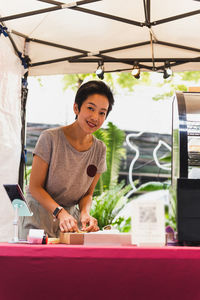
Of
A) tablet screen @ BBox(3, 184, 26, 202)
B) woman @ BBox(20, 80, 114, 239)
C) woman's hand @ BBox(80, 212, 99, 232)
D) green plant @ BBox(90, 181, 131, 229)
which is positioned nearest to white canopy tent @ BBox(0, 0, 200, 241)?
woman @ BBox(20, 80, 114, 239)

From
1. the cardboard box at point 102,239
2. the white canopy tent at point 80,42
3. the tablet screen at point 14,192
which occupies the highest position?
the white canopy tent at point 80,42

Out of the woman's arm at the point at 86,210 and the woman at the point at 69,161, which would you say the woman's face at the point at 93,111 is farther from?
the woman's arm at the point at 86,210

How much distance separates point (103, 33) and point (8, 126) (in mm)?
1224

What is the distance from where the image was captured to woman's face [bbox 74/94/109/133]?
2377 millimetres

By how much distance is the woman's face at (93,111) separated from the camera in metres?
2.38

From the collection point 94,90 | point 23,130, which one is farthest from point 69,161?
point 23,130

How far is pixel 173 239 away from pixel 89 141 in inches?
44.8

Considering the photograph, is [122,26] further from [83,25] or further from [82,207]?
[82,207]

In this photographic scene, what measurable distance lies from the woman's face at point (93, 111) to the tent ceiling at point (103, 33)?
1044mm

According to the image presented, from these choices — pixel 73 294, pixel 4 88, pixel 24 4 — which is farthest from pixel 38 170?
pixel 24 4

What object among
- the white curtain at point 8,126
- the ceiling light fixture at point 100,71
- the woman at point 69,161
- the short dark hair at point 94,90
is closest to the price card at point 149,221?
the woman at point 69,161

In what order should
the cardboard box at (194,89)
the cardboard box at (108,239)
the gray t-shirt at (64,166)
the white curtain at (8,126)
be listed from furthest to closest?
the white curtain at (8,126), the gray t-shirt at (64,166), the cardboard box at (194,89), the cardboard box at (108,239)

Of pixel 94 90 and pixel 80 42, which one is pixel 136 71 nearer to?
pixel 80 42

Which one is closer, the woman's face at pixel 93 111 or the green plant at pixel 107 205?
the woman's face at pixel 93 111
